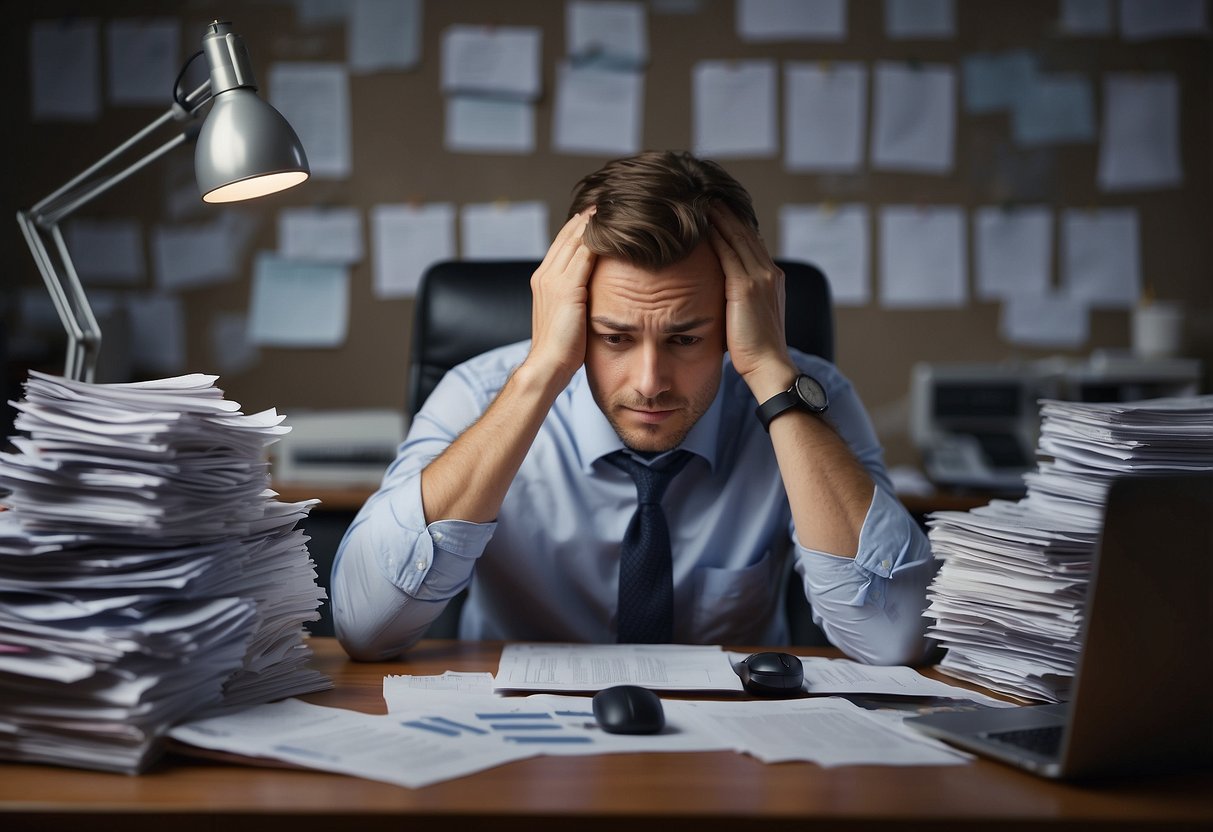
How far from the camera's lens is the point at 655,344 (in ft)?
3.98

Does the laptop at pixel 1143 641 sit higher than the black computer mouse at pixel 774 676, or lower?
higher

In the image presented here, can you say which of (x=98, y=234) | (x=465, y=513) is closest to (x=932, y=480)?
(x=465, y=513)

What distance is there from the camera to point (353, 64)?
2672mm

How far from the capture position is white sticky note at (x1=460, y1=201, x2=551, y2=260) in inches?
106

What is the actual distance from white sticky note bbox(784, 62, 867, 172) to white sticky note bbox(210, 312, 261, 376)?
4.96ft

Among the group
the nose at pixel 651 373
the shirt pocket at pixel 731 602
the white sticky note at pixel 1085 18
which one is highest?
the white sticky note at pixel 1085 18

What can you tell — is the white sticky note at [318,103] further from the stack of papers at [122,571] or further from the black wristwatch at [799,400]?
the stack of papers at [122,571]

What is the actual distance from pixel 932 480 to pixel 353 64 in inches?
70.8

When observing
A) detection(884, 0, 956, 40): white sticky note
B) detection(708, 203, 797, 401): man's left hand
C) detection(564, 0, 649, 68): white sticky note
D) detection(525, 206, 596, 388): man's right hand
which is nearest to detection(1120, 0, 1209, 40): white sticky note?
detection(884, 0, 956, 40): white sticky note

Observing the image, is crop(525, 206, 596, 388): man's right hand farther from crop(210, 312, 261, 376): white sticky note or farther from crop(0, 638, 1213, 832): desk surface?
crop(210, 312, 261, 376): white sticky note

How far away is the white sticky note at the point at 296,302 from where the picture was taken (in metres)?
2.69

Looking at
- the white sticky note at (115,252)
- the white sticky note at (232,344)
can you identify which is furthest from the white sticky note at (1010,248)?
the white sticky note at (115,252)

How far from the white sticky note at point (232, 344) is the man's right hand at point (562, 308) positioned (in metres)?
1.65

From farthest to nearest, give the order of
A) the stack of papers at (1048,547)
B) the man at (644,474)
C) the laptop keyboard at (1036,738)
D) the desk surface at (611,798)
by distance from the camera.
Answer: the man at (644,474)
the stack of papers at (1048,547)
the laptop keyboard at (1036,738)
the desk surface at (611,798)
